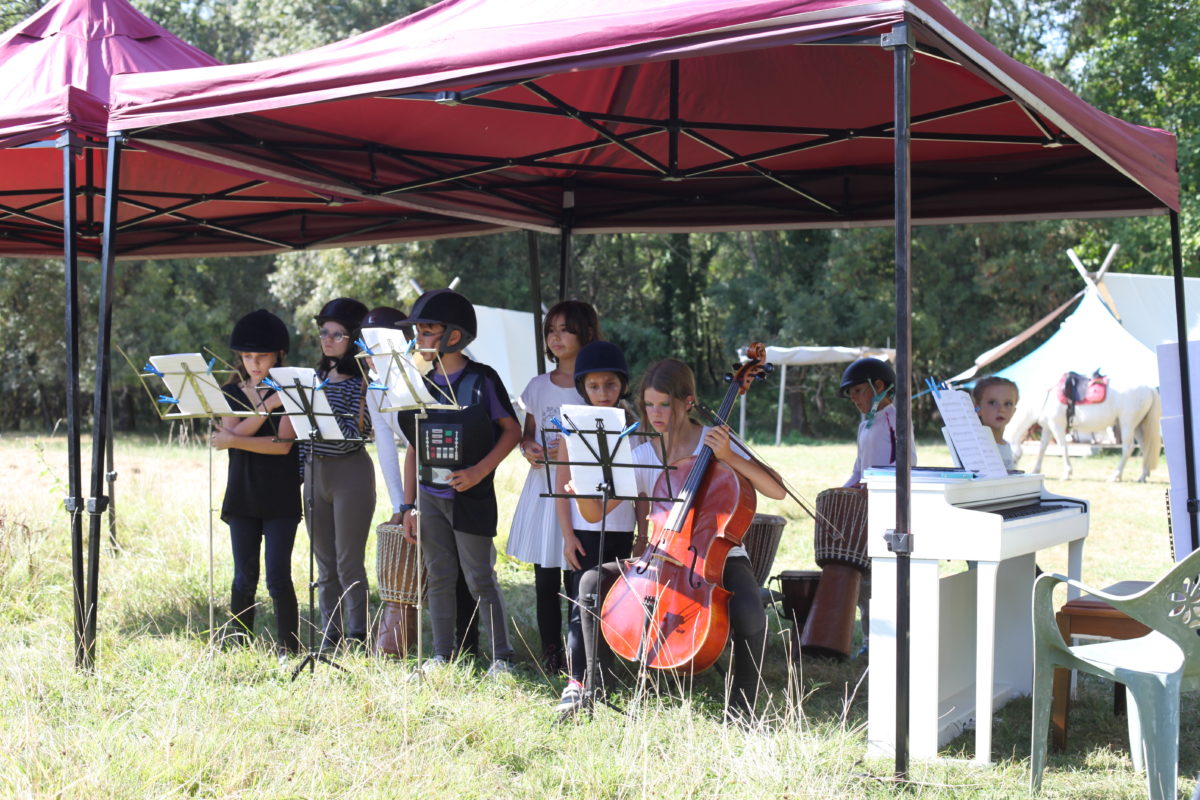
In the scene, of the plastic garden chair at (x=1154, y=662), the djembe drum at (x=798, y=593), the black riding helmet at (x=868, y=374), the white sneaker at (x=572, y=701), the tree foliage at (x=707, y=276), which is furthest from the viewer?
the tree foliage at (x=707, y=276)

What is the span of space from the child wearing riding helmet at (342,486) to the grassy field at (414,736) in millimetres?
533

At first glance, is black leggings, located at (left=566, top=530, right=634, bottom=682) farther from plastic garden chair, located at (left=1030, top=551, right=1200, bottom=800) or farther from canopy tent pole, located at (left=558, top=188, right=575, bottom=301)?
canopy tent pole, located at (left=558, top=188, right=575, bottom=301)

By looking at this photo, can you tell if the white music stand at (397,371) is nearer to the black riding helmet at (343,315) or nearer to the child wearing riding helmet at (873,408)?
the black riding helmet at (343,315)

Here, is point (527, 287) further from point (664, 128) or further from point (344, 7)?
point (664, 128)

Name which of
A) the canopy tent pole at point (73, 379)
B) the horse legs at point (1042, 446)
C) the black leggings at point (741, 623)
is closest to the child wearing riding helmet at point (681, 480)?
the black leggings at point (741, 623)

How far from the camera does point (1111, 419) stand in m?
17.5

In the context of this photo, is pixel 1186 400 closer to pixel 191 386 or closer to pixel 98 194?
pixel 191 386

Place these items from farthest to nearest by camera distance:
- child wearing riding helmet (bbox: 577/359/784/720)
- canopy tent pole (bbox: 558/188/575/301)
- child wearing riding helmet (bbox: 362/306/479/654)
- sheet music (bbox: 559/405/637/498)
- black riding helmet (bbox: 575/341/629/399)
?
canopy tent pole (bbox: 558/188/575/301)
child wearing riding helmet (bbox: 362/306/479/654)
black riding helmet (bbox: 575/341/629/399)
child wearing riding helmet (bbox: 577/359/784/720)
sheet music (bbox: 559/405/637/498)

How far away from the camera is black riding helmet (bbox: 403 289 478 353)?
5.08m

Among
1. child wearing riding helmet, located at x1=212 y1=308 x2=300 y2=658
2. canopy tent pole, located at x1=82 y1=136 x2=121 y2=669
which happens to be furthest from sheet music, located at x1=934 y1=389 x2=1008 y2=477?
canopy tent pole, located at x1=82 y1=136 x2=121 y2=669

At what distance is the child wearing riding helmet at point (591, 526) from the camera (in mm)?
4941

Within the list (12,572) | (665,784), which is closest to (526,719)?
(665,784)

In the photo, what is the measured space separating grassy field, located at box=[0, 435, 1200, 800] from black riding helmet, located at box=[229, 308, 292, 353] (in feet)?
4.71

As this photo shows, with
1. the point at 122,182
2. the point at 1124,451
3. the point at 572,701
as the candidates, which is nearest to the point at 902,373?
the point at 572,701
